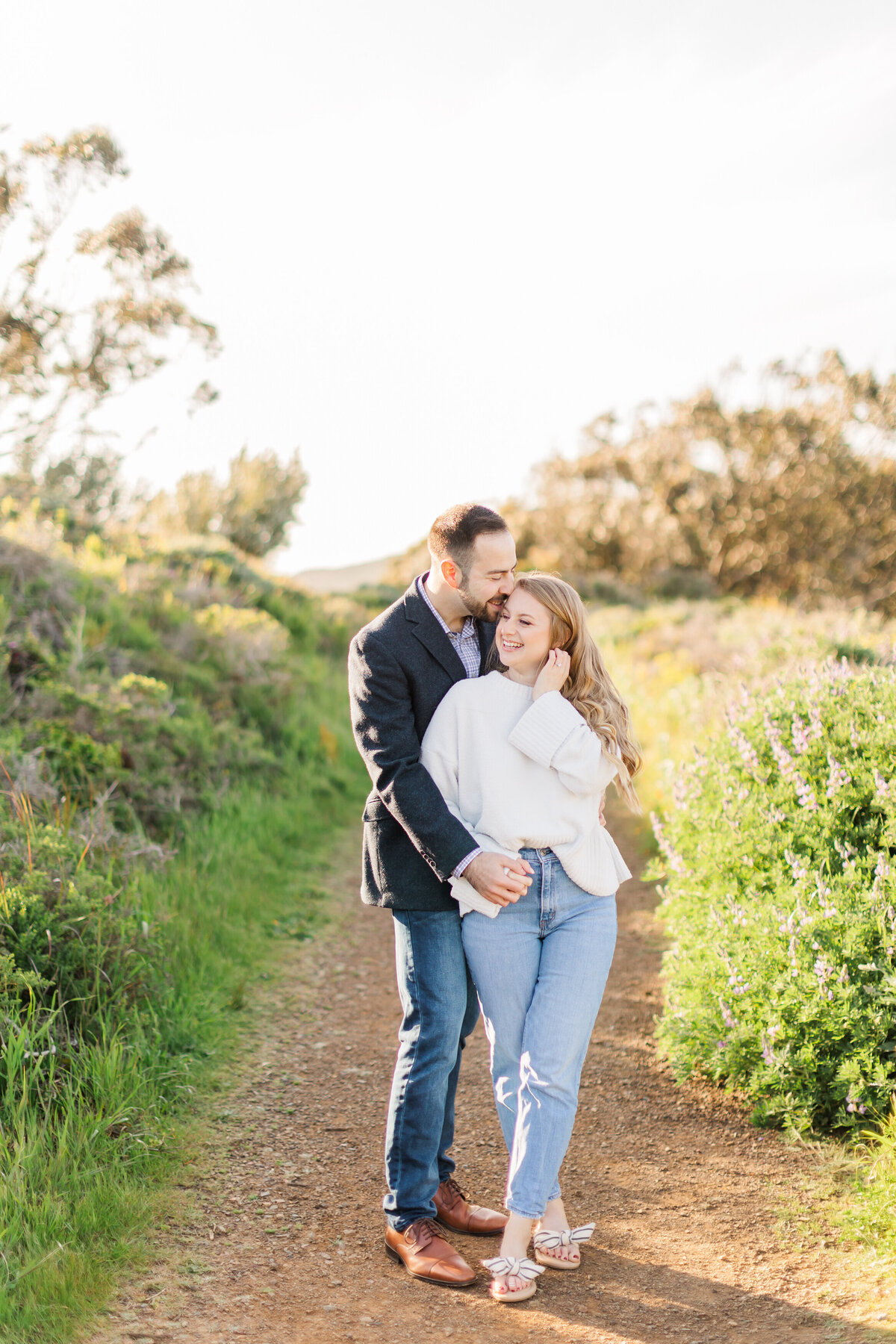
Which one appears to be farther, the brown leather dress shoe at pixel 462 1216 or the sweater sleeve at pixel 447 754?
the brown leather dress shoe at pixel 462 1216

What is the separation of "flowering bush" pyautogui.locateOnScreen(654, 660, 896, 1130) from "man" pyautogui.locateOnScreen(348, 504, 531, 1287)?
1344 millimetres

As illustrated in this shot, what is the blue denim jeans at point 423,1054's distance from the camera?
10.5 feet

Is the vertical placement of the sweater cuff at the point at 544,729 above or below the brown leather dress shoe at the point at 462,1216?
above

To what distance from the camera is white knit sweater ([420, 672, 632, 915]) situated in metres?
3.08

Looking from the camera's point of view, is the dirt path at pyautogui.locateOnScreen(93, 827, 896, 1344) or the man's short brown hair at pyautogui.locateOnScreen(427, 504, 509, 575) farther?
the man's short brown hair at pyautogui.locateOnScreen(427, 504, 509, 575)

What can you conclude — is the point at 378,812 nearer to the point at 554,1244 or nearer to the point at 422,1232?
the point at 422,1232

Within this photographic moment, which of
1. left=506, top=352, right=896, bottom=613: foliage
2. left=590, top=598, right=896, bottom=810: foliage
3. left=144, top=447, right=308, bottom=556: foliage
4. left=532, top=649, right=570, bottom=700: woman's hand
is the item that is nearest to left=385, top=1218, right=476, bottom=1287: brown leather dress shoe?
left=532, top=649, right=570, bottom=700: woman's hand

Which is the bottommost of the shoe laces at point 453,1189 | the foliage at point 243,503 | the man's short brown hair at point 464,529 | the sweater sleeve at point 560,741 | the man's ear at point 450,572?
the shoe laces at point 453,1189

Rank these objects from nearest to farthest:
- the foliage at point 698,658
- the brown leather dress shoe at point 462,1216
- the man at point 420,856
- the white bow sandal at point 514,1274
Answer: the white bow sandal at point 514,1274, the man at point 420,856, the brown leather dress shoe at point 462,1216, the foliage at point 698,658

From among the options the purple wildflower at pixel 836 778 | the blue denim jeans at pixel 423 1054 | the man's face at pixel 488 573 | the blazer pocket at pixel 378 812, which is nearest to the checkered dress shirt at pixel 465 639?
the man's face at pixel 488 573

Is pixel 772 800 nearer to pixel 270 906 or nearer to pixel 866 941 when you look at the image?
pixel 866 941

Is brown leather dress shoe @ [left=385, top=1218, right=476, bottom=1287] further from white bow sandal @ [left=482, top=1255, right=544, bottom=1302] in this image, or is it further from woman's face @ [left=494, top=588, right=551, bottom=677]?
woman's face @ [left=494, top=588, right=551, bottom=677]

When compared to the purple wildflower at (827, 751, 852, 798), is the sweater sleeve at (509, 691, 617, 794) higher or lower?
higher

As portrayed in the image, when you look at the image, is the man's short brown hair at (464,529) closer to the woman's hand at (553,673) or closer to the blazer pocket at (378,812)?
the woman's hand at (553,673)
